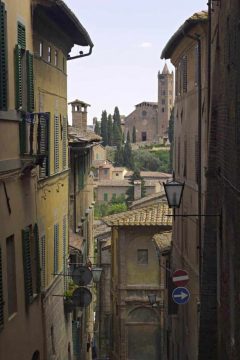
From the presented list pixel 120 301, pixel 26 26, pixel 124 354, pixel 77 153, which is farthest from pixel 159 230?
pixel 26 26

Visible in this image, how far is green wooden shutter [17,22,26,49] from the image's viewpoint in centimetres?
1320

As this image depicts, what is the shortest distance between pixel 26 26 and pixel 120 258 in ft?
68.2

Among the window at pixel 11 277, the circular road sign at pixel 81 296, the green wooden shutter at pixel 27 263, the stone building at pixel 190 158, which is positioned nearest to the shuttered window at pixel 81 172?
the stone building at pixel 190 158

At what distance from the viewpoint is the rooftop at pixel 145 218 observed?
1316 inches

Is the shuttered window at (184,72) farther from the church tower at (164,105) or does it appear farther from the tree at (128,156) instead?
the church tower at (164,105)

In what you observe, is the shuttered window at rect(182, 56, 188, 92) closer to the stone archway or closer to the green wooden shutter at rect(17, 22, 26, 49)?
the green wooden shutter at rect(17, 22, 26, 49)

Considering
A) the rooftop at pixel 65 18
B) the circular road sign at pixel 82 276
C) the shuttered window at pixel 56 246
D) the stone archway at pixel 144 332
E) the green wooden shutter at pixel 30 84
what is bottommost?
the stone archway at pixel 144 332

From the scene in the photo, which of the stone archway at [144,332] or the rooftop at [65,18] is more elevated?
the rooftop at [65,18]

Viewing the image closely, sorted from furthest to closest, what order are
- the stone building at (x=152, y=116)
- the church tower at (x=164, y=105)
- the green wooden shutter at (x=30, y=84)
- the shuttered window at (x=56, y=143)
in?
1. the stone building at (x=152, y=116)
2. the church tower at (x=164, y=105)
3. the shuttered window at (x=56, y=143)
4. the green wooden shutter at (x=30, y=84)

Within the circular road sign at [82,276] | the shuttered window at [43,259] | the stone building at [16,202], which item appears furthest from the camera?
the circular road sign at [82,276]

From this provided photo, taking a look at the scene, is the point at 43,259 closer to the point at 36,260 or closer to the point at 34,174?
the point at 36,260

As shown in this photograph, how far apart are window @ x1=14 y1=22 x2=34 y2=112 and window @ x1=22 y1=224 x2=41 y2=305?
239 cm

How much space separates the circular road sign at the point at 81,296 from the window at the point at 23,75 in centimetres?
634

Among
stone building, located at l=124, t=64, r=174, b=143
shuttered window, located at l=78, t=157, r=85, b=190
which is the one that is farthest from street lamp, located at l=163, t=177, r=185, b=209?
stone building, located at l=124, t=64, r=174, b=143
